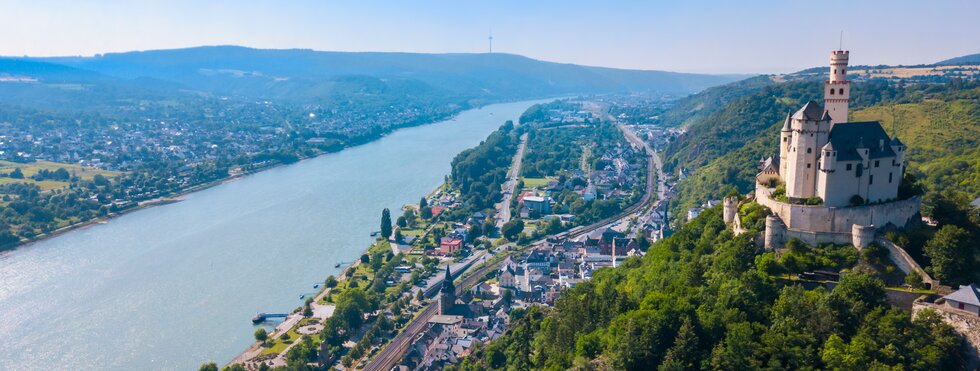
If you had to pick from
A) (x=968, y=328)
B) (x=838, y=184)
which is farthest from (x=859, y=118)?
(x=968, y=328)

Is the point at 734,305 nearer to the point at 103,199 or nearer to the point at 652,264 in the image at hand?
the point at 652,264

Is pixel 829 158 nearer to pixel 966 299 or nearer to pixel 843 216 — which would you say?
pixel 843 216

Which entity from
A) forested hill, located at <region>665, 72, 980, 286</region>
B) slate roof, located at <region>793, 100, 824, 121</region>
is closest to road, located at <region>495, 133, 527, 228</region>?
forested hill, located at <region>665, 72, 980, 286</region>

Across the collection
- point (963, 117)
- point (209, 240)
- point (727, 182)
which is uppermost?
point (963, 117)

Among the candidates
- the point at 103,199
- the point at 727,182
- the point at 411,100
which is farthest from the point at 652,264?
the point at 411,100

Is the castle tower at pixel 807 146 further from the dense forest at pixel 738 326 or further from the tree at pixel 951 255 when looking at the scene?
the tree at pixel 951 255

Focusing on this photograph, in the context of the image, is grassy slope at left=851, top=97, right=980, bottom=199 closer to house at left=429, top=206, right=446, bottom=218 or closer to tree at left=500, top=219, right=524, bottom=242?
tree at left=500, top=219, right=524, bottom=242
